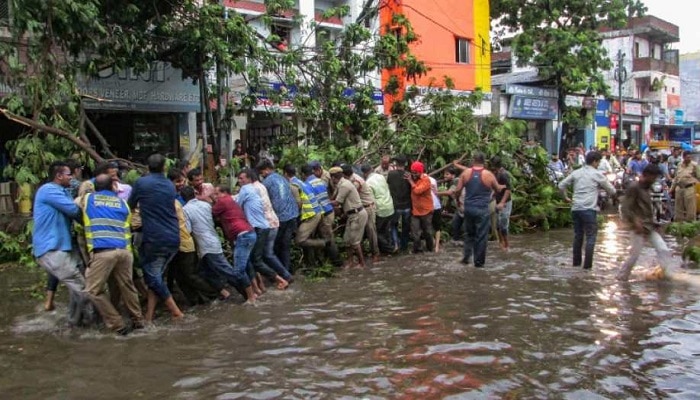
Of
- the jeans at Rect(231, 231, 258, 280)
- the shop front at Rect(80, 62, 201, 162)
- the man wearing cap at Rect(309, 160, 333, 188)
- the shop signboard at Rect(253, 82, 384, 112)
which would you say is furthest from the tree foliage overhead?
the jeans at Rect(231, 231, 258, 280)

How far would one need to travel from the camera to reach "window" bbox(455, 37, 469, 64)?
1111 inches

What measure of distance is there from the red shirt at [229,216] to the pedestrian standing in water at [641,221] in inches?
199

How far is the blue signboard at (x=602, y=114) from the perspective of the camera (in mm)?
36594

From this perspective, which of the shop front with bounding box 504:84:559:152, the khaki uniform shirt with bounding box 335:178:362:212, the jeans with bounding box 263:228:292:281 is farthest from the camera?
the shop front with bounding box 504:84:559:152

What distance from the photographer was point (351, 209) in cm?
1012

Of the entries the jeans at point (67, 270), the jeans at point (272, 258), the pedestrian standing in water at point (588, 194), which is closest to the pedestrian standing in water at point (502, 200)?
the pedestrian standing in water at point (588, 194)

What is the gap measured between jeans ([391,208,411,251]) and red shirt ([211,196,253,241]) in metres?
4.00

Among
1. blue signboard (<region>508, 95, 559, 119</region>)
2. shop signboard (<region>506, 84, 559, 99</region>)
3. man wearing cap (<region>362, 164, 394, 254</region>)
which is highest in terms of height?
shop signboard (<region>506, 84, 559, 99</region>)

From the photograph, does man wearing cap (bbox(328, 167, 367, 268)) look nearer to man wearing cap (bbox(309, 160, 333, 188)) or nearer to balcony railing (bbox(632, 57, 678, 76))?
man wearing cap (bbox(309, 160, 333, 188))

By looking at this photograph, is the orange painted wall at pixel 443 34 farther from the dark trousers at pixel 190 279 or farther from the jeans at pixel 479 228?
the dark trousers at pixel 190 279

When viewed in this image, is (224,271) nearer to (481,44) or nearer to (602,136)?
(481,44)

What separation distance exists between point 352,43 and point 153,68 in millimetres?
5209

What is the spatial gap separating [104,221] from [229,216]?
5.78 ft

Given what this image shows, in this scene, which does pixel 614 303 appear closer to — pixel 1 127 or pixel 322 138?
pixel 322 138
